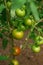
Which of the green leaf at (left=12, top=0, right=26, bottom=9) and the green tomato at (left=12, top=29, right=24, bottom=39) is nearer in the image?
the green leaf at (left=12, top=0, right=26, bottom=9)

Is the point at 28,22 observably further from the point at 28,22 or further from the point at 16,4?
the point at 16,4

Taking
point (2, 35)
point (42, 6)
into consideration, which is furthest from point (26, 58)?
point (42, 6)

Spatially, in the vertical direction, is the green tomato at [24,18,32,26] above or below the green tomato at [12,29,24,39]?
above

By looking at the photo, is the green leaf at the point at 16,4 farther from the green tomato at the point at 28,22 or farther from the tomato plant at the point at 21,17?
the green tomato at the point at 28,22

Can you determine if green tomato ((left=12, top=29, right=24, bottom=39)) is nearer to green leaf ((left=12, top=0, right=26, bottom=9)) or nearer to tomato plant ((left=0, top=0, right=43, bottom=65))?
tomato plant ((left=0, top=0, right=43, bottom=65))

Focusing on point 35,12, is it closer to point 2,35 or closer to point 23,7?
point 23,7

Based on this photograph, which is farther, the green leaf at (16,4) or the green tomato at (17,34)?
the green tomato at (17,34)

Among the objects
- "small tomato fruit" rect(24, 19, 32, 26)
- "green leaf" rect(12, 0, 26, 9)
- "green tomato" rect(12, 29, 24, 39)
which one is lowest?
"green tomato" rect(12, 29, 24, 39)

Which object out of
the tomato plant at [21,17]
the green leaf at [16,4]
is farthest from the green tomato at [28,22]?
the green leaf at [16,4]

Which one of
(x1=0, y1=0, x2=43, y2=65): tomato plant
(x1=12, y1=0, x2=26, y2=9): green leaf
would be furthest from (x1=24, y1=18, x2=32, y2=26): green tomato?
(x1=12, y1=0, x2=26, y2=9): green leaf

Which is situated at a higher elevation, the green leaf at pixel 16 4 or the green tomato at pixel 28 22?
the green leaf at pixel 16 4

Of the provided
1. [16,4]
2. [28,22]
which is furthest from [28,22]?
[16,4]
